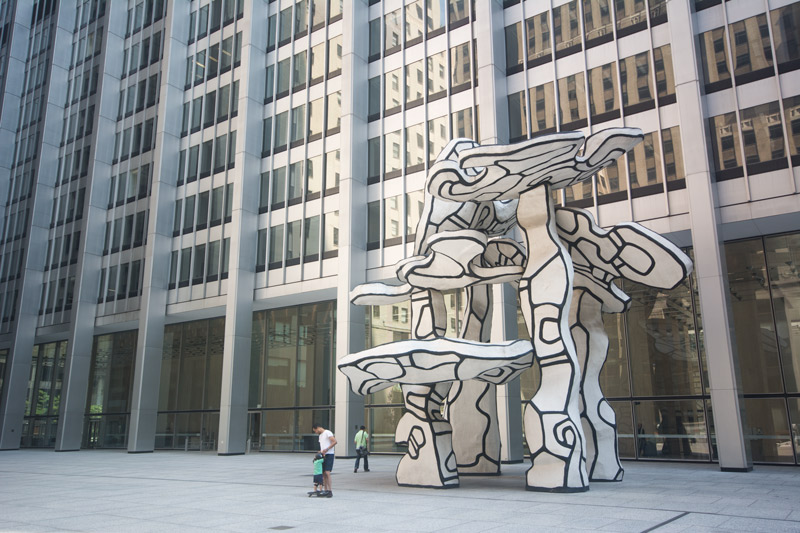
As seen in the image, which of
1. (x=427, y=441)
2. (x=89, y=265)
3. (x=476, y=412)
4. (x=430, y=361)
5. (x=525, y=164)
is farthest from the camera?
(x=89, y=265)

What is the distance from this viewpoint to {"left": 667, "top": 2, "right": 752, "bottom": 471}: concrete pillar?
64.2ft

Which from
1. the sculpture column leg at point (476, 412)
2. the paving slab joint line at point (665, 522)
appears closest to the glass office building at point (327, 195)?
the sculpture column leg at point (476, 412)

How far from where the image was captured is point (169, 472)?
21141 millimetres

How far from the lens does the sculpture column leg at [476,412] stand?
55.8 feet

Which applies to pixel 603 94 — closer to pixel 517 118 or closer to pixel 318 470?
pixel 517 118

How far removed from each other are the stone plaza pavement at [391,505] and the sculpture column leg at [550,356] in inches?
25.0

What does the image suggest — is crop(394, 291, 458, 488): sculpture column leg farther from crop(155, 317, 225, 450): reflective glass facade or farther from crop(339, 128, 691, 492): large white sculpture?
crop(155, 317, 225, 450): reflective glass facade

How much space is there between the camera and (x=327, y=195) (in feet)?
104

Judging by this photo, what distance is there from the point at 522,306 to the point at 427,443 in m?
3.88

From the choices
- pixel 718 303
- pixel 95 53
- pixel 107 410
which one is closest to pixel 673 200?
pixel 718 303

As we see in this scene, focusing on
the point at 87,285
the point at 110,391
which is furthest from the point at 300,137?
the point at 110,391

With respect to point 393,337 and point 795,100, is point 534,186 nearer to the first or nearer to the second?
point 795,100

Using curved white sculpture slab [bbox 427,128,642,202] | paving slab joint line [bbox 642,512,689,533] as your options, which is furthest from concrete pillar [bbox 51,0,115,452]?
paving slab joint line [bbox 642,512,689,533]

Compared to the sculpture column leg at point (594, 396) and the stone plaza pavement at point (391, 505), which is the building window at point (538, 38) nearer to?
the sculpture column leg at point (594, 396)
